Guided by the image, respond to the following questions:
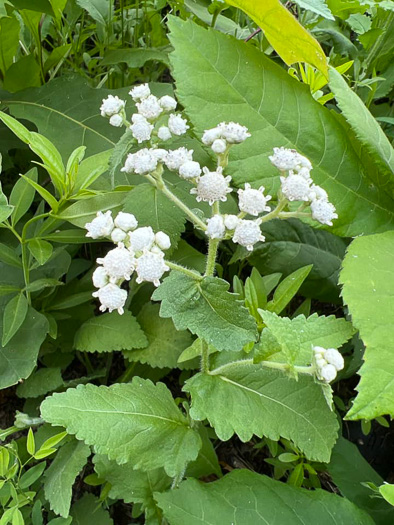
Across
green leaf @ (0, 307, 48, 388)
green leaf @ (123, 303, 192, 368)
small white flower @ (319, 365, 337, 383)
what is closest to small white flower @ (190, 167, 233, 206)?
small white flower @ (319, 365, 337, 383)

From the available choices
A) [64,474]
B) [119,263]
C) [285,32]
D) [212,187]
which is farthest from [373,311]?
[64,474]

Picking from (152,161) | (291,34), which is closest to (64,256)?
(152,161)

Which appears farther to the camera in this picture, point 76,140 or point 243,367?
point 76,140

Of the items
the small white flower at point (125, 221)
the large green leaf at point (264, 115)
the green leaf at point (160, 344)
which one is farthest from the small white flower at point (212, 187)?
the green leaf at point (160, 344)

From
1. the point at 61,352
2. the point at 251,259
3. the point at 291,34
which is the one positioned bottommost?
the point at 61,352

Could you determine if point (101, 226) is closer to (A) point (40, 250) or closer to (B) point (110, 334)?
(A) point (40, 250)

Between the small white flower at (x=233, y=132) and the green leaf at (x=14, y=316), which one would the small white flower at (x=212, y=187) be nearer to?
the small white flower at (x=233, y=132)

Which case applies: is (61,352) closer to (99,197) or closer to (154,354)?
(154,354)
